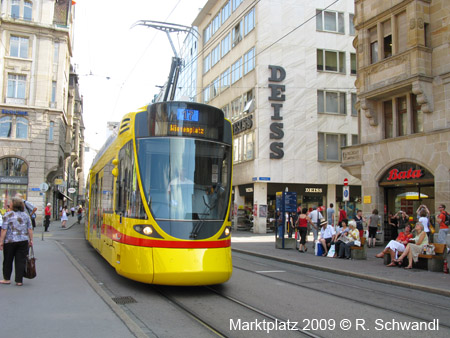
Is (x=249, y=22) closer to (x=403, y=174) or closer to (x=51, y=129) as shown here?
(x=403, y=174)

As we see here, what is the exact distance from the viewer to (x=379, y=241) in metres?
20.3

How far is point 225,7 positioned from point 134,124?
33088 millimetres

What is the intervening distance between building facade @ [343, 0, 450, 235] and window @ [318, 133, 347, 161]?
10.9 metres

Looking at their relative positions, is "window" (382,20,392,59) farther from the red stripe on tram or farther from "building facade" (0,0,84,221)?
"building facade" (0,0,84,221)

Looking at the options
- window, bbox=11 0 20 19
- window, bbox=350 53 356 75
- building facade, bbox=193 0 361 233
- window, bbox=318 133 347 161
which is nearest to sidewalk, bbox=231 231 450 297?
building facade, bbox=193 0 361 233

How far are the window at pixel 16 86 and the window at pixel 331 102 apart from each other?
2569cm

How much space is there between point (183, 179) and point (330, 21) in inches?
1173

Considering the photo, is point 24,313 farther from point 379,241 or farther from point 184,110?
point 379,241

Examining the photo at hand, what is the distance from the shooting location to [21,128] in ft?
129

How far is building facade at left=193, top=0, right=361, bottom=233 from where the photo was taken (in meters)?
31.6

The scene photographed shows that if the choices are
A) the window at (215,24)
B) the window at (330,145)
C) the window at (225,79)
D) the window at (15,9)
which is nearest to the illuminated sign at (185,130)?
the window at (330,145)

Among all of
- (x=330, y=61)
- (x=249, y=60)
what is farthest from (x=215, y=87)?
(x=330, y=61)

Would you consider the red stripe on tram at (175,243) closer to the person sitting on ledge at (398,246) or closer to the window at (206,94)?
the person sitting on ledge at (398,246)

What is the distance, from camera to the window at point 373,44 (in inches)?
792
